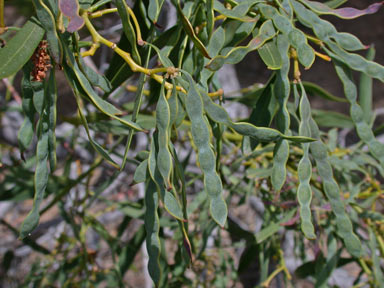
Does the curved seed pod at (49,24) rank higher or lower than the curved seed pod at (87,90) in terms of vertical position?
higher

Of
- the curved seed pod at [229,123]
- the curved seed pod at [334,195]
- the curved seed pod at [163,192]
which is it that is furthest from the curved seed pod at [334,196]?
the curved seed pod at [163,192]

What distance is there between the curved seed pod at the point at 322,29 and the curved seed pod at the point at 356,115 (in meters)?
0.03

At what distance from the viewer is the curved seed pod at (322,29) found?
0.62 meters

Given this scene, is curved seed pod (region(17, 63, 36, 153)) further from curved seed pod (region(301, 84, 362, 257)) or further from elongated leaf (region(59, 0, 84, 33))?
curved seed pod (region(301, 84, 362, 257))

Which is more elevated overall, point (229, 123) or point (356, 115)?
point (229, 123)

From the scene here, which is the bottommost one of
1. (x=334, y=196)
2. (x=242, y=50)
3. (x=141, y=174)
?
(x=334, y=196)

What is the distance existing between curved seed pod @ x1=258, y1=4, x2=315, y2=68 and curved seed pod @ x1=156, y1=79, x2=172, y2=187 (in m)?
0.18

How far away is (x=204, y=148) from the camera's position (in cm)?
52

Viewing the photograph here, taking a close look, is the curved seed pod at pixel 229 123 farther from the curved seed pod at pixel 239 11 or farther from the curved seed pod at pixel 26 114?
the curved seed pod at pixel 26 114

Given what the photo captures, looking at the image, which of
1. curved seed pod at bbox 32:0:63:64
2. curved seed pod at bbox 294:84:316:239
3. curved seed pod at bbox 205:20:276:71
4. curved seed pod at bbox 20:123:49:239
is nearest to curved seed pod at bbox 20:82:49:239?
curved seed pod at bbox 20:123:49:239

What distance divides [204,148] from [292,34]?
19 centimetres

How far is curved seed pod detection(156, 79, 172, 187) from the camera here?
504mm

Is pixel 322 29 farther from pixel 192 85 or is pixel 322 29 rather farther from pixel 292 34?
pixel 192 85

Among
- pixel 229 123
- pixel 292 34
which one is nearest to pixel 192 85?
pixel 229 123
